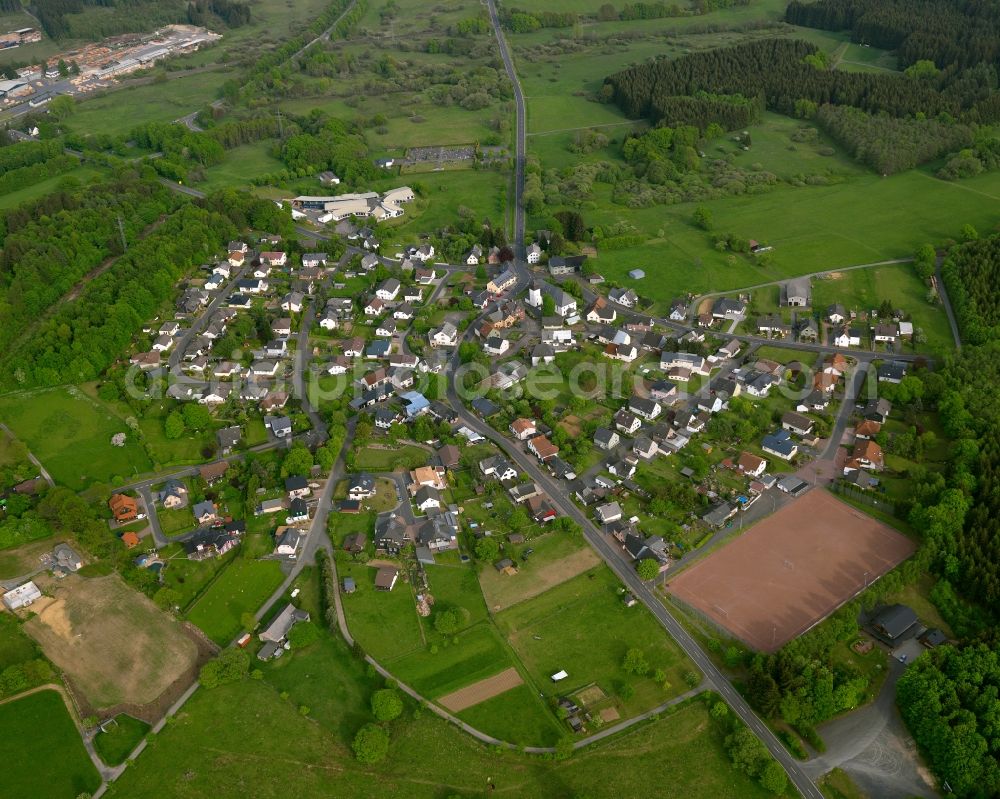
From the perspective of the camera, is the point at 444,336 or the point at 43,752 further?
the point at 444,336

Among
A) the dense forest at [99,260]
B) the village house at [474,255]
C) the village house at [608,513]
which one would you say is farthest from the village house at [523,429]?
the dense forest at [99,260]

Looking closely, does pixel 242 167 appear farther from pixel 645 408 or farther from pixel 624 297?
pixel 645 408

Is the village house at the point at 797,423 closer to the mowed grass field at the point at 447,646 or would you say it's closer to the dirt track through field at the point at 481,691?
the mowed grass field at the point at 447,646

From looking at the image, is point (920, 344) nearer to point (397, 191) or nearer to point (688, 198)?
point (688, 198)

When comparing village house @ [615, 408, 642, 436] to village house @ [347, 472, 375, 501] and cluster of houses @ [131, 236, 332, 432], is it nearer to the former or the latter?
village house @ [347, 472, 375, 501]

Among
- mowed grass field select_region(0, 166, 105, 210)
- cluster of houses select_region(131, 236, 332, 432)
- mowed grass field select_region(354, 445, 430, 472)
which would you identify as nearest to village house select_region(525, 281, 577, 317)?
cluster of houses select_region(131, 236, 332, 432)

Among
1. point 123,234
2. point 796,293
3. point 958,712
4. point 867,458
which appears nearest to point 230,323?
point 123,234
